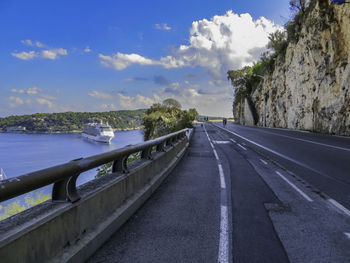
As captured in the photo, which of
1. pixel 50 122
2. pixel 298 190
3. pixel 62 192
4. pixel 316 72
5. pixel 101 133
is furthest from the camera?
pixel 50 122

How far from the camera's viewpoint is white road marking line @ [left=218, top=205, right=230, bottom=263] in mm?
3116

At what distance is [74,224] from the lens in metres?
2.95

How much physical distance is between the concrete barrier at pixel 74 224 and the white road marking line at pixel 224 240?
5.31ft

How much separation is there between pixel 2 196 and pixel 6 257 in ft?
1.65

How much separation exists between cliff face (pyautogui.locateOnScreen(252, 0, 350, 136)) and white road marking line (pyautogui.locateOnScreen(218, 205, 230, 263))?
24660mm

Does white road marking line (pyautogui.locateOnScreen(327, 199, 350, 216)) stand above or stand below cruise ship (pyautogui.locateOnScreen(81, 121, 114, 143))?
above

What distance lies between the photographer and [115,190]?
4.08m

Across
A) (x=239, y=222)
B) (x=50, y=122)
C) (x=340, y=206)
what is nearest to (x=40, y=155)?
(x=239, y=222)

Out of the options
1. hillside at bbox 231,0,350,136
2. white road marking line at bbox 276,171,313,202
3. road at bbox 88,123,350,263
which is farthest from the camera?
hillside at bbox 231,0,350,136

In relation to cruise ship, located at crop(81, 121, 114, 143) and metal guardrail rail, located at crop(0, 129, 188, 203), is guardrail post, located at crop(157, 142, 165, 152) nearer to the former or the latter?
metal guardrail rail, located at crop(0, 129, 188, 203)

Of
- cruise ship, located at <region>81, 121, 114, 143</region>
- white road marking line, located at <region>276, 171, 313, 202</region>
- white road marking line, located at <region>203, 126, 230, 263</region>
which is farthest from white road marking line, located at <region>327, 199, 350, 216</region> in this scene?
cruise ship, located at <region>81, 121, 114, 143</region>

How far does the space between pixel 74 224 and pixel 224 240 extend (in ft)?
6.90

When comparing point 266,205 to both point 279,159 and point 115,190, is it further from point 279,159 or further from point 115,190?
point 279,159

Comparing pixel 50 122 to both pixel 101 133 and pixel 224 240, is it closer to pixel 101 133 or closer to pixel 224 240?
pixel 101 133
